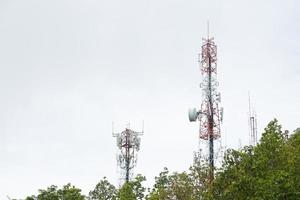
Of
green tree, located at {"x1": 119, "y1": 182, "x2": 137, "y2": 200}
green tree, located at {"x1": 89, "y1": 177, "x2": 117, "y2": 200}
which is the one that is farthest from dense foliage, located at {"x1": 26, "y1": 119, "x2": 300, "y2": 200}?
green tree, located at {"x1": 89, "y1": 177, "x2": 117, "y2": 200}

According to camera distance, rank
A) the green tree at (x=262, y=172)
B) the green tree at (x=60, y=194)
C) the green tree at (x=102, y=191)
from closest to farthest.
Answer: the green tree at (x=262, y=172), the green tree at (x=60, y=194), the green tree at (x=102, y=191)

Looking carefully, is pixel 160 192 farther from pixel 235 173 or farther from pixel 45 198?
pixel 235 173

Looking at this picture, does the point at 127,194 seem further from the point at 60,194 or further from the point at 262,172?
the point at 262,172

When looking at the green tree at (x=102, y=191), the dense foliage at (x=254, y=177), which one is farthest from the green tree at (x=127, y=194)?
the green tree at (x=102, y=191)

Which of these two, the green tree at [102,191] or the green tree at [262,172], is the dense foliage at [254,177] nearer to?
the green tree at [262,172]

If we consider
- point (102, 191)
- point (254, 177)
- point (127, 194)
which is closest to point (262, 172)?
point (254, 177)

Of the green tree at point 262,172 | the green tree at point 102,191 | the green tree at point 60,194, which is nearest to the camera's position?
the green tree at point 262,172

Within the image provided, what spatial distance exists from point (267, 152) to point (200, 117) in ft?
49.0

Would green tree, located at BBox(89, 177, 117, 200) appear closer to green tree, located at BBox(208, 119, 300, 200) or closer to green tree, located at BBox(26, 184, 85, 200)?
green tree, located at BBox(26, 184, 85, 200)

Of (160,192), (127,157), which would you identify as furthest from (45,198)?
(127,157)

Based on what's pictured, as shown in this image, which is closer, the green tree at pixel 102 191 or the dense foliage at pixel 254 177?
the dense foliage at pixel 254 177

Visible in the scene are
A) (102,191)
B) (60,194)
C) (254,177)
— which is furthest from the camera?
(102,191)

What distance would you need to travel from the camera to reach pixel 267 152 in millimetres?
23594

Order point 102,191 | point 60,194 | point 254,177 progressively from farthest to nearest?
1. point 102,191
2. point 60,194
3. point 254,177
